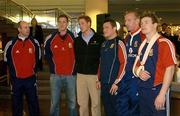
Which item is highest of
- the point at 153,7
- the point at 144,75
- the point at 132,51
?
the point at 153,7

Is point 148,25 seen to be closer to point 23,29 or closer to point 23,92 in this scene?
point 23,29

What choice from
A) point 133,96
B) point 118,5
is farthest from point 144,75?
point 118,5

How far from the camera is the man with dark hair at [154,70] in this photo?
374cm

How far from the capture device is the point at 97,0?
665 inches

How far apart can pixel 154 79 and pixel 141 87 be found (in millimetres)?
198

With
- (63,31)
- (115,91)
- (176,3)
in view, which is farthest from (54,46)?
(176,3)

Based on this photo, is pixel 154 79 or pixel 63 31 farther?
pixel 63 31

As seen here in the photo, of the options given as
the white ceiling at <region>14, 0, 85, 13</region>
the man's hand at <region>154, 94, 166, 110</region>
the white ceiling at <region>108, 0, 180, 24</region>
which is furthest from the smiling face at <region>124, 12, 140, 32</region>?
the white ceiling at <region>14, 0, 85, 13</region>

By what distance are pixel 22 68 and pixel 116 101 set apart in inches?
63.5

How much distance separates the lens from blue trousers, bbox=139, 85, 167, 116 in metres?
3.84

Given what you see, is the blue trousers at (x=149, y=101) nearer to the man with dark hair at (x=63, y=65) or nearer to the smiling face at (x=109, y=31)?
the smiling face at (x=109, y=31)

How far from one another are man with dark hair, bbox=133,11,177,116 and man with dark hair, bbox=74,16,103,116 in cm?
145

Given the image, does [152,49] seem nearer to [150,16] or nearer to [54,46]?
[150,16]

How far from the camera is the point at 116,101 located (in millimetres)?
4867
